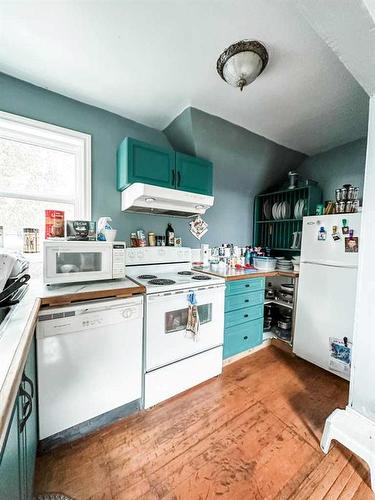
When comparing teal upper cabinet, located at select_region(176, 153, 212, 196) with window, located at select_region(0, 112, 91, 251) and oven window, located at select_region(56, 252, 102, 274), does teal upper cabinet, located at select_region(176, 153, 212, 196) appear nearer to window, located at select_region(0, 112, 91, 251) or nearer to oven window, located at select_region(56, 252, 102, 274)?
window, located at select_region(0, 112, 91, 251)

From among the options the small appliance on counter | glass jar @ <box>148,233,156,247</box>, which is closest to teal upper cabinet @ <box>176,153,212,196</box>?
glass jar @ <box>148,233,156,247</box>

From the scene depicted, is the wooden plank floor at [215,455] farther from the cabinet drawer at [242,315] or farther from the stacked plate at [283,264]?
the stacked plate at [283,264]

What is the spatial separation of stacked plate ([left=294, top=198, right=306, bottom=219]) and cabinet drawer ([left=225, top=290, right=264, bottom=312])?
108 cm

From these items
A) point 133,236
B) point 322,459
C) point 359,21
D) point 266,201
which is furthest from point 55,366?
point 266,201

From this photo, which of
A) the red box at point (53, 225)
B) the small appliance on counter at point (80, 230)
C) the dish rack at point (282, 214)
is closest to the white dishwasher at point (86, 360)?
the small appliance on counter at point (80, 230)

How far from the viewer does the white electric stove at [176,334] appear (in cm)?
150

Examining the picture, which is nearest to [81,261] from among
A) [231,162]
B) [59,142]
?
[59,142]

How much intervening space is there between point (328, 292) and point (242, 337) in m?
0.94

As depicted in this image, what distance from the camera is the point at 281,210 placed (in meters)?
2.75

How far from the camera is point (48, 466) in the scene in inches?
44.7

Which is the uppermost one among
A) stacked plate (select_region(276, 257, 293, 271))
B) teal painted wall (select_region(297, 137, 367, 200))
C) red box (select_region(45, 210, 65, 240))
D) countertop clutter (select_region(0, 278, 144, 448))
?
teal painted wall (select_region(297, 137, 367, 200))

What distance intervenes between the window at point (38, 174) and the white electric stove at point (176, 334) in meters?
0.76

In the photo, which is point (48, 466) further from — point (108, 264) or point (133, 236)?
point (133, 236)

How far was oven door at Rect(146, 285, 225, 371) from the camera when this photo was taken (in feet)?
4.90
